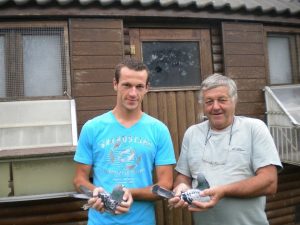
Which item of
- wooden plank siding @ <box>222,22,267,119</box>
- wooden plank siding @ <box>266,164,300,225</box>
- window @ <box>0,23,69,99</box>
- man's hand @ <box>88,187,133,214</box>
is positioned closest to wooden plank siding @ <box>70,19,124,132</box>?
window @ <box>0,23,69,99</box>

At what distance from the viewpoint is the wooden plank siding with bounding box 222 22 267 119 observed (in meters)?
4.91

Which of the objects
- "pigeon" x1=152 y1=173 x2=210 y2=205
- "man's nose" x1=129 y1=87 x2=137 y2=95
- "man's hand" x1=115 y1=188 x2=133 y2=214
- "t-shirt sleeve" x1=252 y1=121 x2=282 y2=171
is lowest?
"man's hand" x1=115 y1=188 x2=133 y2=214

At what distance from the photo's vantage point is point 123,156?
2.12 meters

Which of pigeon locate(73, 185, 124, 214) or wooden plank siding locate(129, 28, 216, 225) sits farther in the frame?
wooden plank siding locate(129, 28, 216, 225)

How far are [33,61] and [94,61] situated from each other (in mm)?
802

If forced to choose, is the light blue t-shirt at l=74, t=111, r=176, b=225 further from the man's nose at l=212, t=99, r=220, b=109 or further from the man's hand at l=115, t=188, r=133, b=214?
the man's nose at l=212, t=99, r=220, b=109

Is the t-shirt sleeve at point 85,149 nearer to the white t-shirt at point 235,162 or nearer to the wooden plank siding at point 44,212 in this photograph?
the white t-shirt at point 235,162

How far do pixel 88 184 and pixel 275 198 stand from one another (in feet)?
13.4

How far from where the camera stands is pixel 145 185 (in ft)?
7.00

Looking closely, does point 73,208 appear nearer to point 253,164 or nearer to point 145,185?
point 145,185

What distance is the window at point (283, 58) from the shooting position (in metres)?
5.38

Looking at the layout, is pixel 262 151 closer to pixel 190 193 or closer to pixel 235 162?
pixel 235 162

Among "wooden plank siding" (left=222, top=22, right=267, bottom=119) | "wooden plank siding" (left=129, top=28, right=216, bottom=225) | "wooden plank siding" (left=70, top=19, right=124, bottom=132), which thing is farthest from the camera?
"wooden plank siding" (left=222, top=22, right=267, bottom=119)

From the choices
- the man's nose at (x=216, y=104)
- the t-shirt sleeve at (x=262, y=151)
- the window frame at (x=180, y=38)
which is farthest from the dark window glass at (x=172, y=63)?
the t-shirt sleeve at (x=262, y=151)
